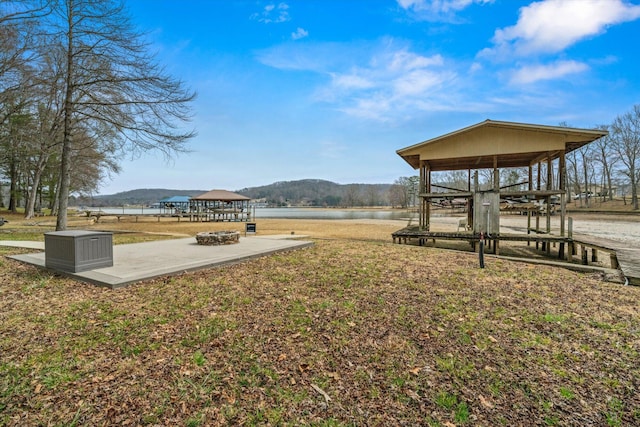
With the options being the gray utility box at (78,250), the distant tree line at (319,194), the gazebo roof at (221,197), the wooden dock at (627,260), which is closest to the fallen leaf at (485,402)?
the wooden dock at (627,260)

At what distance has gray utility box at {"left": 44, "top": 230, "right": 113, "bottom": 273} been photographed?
5449mm

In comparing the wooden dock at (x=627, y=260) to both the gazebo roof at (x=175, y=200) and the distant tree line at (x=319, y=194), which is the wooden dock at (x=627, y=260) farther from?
the distant tree line at (x=319, y=194)

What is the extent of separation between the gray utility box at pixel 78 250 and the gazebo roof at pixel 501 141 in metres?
9.71

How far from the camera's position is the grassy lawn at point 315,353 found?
8.13ft

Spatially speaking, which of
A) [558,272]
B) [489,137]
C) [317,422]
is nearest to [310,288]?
[317,422]

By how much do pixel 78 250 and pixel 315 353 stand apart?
195 inches

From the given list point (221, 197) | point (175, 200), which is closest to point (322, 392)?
point (221, 197)

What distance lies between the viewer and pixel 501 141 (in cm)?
1013

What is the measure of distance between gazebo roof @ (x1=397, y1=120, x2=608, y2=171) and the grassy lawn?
573cm

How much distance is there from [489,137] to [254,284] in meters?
9.34

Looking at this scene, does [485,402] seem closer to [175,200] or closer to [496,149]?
[496,149]

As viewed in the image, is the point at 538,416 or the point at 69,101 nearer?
the point at 538,416

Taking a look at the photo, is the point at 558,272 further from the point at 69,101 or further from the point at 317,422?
the point at 69,101

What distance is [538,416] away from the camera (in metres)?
2.48
